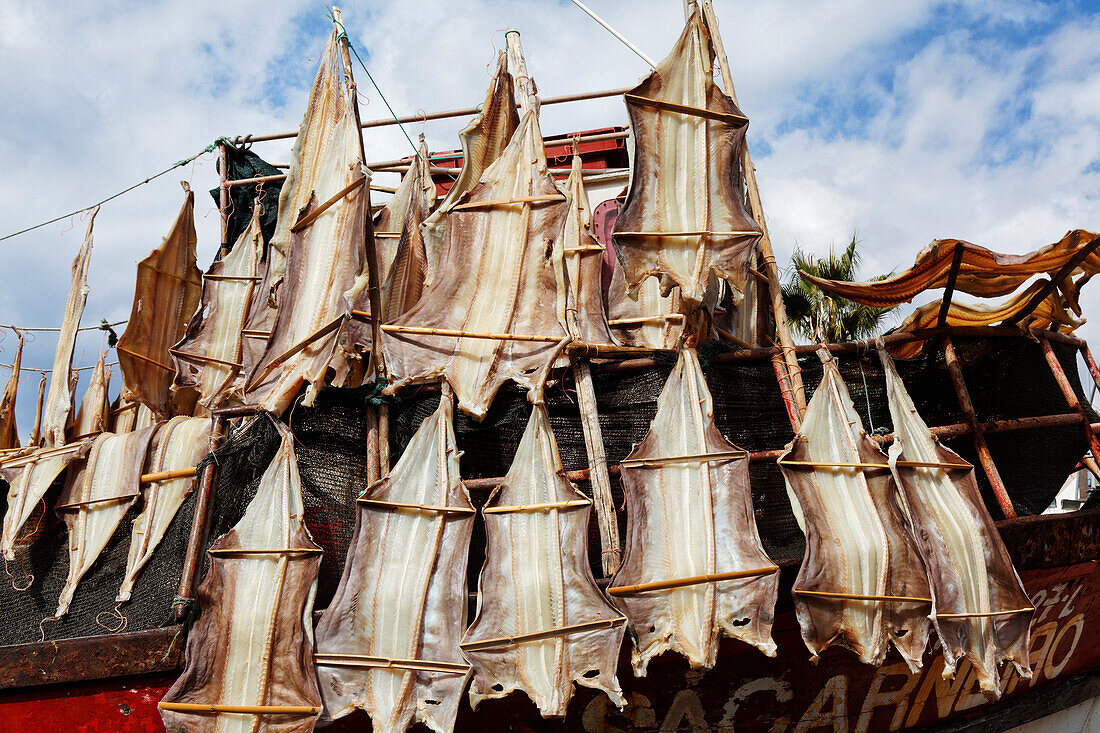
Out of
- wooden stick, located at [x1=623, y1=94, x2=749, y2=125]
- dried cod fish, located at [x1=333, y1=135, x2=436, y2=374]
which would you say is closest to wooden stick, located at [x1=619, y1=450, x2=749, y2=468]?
dried cod fish, located at [x1=333, y1=135, x2=436, y2=374]

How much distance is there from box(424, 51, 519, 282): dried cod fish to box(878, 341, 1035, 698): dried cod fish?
3.93 metres

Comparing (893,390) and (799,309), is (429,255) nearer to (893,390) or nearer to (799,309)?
(893,390)

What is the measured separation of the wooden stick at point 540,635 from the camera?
373 centimetres

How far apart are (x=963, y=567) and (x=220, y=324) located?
22.2ft

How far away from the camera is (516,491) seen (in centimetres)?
411

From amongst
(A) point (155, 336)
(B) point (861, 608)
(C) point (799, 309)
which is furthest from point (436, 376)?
(C) point (799, 309)

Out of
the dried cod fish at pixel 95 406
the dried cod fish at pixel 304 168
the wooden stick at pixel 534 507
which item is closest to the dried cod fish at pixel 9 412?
the dried cod fish at pixel 95 406

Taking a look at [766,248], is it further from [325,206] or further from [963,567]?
[325,206]

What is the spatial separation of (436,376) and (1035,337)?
4.07 m

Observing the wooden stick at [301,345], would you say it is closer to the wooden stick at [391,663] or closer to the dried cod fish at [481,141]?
the wooden stick at [391,663]

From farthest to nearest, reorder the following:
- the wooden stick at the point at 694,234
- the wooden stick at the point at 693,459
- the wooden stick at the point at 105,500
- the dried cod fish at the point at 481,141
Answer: the dried cod fish at the point at 481,141 → the wooden stick at the point at 105,500 → the wooden stick at the point at 694,234 → the wooden stick at the point at 693,459

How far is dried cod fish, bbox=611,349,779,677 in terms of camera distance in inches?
148

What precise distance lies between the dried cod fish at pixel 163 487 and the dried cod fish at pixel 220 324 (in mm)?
911

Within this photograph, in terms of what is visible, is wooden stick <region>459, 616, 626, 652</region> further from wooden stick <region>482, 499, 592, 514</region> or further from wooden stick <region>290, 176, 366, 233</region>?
wooden stick <region>290, 176, 366, 233</region>
